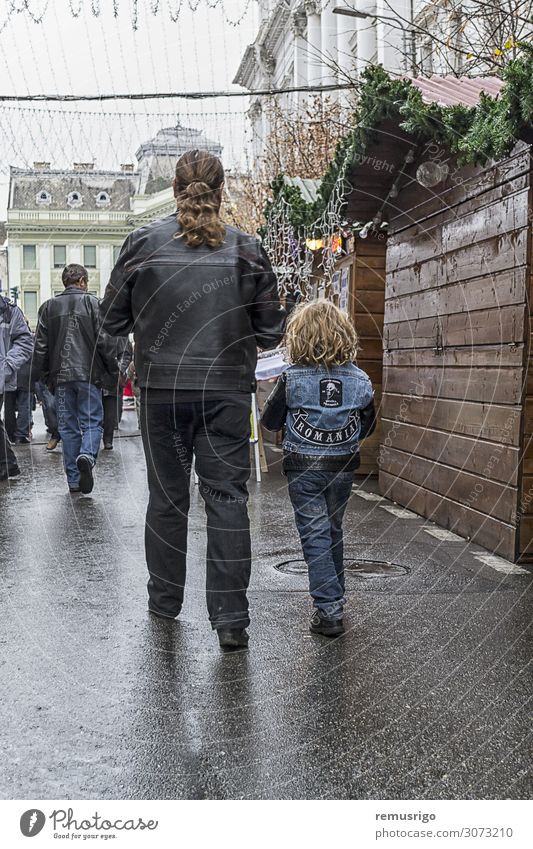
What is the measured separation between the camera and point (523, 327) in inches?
269

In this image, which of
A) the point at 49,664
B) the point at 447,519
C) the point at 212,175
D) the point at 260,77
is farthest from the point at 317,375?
the point at 260,77

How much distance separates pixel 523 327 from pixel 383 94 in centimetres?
227

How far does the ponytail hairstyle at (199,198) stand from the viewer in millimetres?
4973

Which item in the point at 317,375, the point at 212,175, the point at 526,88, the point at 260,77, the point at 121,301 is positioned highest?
the point at 260,77

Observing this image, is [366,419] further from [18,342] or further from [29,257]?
[29,257]

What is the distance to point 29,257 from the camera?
230 feet

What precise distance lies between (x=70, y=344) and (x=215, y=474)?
5.68m

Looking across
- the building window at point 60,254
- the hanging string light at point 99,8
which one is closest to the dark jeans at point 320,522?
the hanging string light at point 99,8

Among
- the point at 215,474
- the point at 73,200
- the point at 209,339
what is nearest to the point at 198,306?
the point at 209,339

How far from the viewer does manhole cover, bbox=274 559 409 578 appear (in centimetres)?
661

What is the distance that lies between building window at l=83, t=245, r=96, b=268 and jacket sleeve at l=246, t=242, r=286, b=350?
195ft

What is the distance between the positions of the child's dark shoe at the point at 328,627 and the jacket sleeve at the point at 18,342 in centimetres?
648

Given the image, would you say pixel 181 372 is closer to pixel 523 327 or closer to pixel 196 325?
pixel 196 325

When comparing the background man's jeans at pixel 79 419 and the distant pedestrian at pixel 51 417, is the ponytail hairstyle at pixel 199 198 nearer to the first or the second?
the background man's jeans at pixel 79 419
